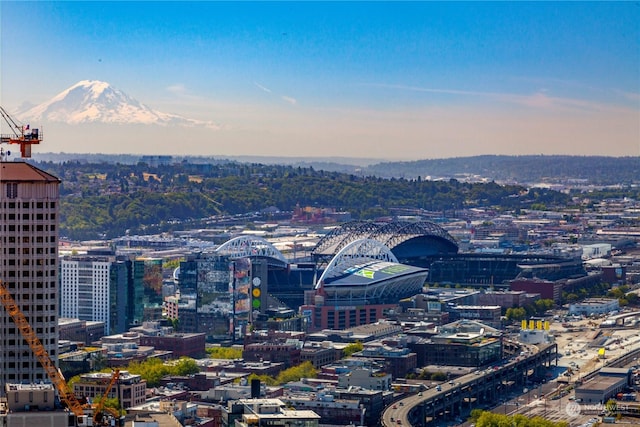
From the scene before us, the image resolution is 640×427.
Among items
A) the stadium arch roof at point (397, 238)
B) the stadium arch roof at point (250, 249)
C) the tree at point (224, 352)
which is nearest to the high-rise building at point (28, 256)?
the tree at point (224, 352)

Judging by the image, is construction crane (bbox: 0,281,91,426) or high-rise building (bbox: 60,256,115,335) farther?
high-rise building (bbox: 60,256,115,335)

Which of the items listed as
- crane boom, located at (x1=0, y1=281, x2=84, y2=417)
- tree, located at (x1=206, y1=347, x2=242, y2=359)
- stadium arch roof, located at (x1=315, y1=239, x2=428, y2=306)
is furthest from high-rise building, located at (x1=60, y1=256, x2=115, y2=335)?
crane boom, located at (x1=0, y1=281, x2=84, y2=417)

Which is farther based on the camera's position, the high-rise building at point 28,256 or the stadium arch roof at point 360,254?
the stadium arch roof at point 360,254

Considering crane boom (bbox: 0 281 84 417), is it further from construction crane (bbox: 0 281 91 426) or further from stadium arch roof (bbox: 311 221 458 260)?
stadium arch roof (bbox: 311 221 458 260)

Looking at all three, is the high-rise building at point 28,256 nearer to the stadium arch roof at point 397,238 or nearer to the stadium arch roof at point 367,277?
the stadium arch roof at point 367,277

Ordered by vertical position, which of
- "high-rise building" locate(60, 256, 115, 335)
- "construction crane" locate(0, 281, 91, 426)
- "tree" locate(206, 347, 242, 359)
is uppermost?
"construction crane" locate(0, 281, 91, 426)

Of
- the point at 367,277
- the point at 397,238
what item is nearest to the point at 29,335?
the point at 367,277
